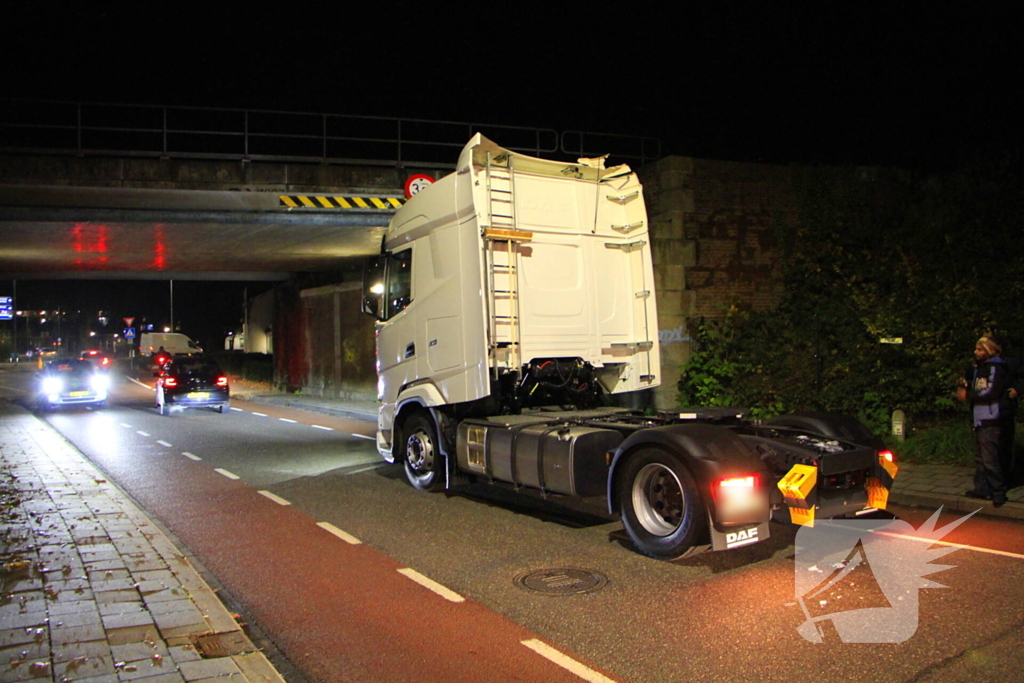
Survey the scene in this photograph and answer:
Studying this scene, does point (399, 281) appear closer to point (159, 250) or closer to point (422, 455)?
point (422, 455)

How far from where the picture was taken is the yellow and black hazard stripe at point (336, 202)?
15.9 m

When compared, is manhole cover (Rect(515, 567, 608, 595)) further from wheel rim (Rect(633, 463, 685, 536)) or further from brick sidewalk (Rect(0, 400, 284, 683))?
brick sidewalk (Rect(0, 400, 284, 683))

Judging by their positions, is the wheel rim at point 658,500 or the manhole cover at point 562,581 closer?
the manhole cover at point 562,581

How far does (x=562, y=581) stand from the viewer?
5980 mm

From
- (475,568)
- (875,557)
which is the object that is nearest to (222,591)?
(475,568)

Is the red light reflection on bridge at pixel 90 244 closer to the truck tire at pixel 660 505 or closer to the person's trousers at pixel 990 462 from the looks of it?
the truck tire at pixel 660 505

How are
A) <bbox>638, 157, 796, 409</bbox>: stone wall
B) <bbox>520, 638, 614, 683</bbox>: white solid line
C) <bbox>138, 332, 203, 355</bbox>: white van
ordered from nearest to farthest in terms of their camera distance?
<bbox>520, 638, 614, 683</bbox>: white solid line, <bbox>638, 157, 796, 409</bbox>: stone wall, <bbox>138, 332, 203, 355</bbox>: white van

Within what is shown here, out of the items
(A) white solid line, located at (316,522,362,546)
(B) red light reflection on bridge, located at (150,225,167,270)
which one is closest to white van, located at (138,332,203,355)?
(B) red light reflection on bridge, located at (150,225,167,270)

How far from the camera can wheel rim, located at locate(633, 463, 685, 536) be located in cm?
638

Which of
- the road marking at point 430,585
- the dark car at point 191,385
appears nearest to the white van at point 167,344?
the dark car at point 191,385

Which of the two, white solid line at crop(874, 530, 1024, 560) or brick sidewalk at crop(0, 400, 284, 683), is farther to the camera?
white solid line at crop(874, 530, 1024, 560)

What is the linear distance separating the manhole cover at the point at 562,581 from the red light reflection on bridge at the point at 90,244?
14.7m

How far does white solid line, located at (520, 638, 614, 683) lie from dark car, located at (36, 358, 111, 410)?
943 inches

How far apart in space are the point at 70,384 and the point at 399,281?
19.1 m
